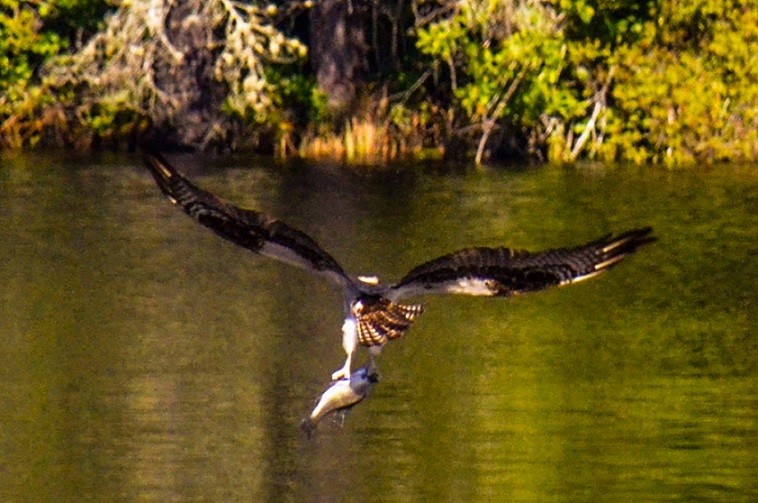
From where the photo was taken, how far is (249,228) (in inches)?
427

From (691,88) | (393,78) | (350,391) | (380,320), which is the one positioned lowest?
(393,78)

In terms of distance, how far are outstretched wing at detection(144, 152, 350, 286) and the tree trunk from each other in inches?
910

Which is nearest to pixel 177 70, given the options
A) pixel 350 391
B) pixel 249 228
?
pixel 249 228

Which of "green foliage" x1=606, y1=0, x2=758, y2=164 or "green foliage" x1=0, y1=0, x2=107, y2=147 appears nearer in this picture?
"green foliage" x1=606, y1=0, x2=758, y2=164

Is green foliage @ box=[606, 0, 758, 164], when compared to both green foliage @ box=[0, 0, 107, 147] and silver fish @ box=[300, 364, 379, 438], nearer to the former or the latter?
green foliage @ box=[0, 0, 107, 147]

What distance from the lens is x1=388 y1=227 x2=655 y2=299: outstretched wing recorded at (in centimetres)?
1066

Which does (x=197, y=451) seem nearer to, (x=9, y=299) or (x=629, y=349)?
(x=629, y=349)

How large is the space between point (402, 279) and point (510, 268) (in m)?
0.45

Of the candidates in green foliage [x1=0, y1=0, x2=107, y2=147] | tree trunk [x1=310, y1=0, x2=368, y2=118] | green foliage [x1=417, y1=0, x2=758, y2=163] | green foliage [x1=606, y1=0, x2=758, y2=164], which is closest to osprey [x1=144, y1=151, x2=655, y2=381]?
green foliage [x1=417, y1=0, x2=758, y2=163]

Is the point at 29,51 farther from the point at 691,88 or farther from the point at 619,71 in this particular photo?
the point at 691,88

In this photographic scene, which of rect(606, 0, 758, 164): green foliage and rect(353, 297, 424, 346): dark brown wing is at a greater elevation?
rect(353, 297, 424, 346): dark brown wing

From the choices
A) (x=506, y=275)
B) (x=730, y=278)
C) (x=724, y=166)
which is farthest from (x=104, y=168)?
(x=506, y=275)

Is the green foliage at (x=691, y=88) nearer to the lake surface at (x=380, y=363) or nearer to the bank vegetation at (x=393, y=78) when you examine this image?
the bank vegetation at (x=393, y=78)

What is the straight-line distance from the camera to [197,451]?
12.5 meters
